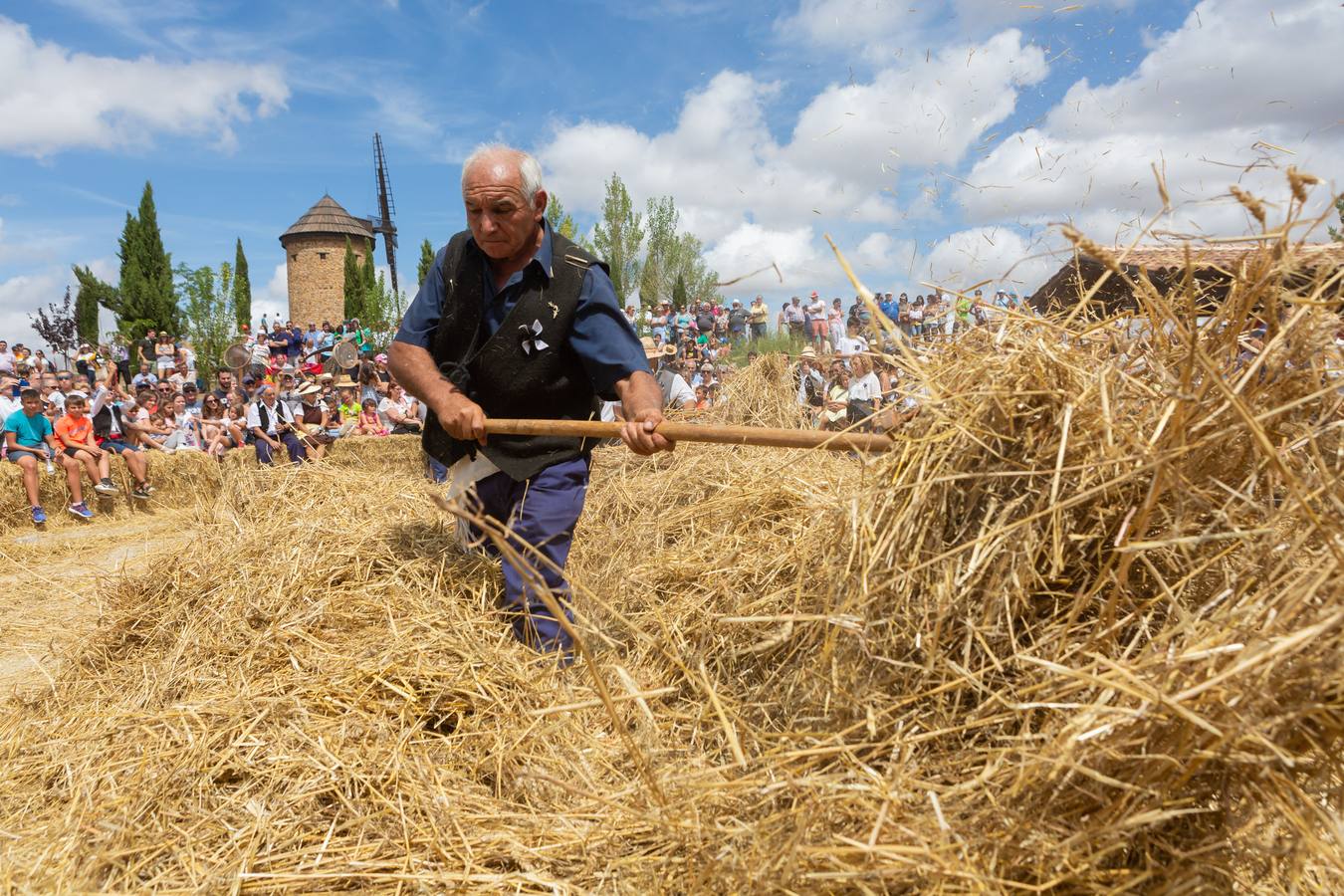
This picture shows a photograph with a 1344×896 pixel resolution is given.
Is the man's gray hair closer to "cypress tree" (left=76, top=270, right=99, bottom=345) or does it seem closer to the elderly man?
the elderly man

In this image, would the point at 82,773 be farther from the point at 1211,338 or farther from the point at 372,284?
the point at 372,284

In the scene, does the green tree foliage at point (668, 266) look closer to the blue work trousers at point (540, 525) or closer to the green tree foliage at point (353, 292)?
the green tree foliage at point (353, 292)

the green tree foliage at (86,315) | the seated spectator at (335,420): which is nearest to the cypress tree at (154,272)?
the green tree foliage at (86,315)

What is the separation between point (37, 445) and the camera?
29.3 ft

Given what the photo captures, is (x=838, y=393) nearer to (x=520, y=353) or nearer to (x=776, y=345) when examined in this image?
(x=776, y=345)

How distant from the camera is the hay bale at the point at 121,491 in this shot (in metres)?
8.42

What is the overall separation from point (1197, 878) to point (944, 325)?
1.40 m

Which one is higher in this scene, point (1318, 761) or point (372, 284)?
point (372, 284)

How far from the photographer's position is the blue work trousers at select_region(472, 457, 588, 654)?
291cm

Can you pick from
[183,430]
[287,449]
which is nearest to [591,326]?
[287,449]

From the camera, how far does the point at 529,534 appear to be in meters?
3.02

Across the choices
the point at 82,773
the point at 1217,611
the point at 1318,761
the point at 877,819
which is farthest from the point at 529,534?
the point at 1318,761

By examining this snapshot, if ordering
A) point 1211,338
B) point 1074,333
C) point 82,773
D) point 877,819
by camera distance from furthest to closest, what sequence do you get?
point 82,773
point 1074,333
point 1211,338
point 877,819

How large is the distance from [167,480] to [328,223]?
38.1m
